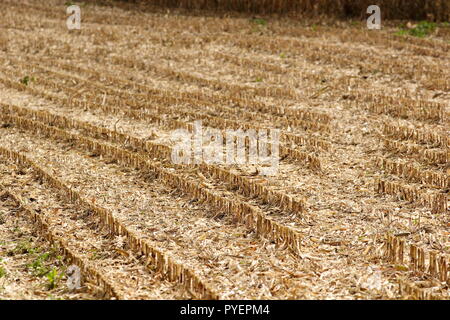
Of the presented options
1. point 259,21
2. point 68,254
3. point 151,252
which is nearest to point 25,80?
point 259,21

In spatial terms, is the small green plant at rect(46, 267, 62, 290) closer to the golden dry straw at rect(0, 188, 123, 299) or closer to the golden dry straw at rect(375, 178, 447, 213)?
the golden dry straw at rect(0, 188, 123, 299)

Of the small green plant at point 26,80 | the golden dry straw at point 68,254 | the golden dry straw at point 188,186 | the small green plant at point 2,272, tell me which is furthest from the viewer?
the small green plant at point 26,80

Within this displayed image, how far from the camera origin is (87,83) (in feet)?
40.8

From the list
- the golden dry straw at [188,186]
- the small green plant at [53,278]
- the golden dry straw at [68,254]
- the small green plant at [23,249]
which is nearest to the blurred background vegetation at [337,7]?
the golden dry straw at [188,186]

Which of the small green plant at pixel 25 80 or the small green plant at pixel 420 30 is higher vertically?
the small green plant at pixel 420 30

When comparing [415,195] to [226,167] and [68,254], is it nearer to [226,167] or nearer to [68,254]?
[226,167]

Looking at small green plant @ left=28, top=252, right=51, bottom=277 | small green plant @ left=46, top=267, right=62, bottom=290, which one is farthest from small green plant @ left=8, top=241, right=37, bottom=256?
small green plant @ left=46, top=267, right=62, bottom=290

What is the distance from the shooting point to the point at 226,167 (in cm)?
850

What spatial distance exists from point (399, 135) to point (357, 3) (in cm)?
822

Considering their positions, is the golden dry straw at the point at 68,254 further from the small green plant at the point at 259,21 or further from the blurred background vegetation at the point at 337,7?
the blurred background vegetation at the point at 337,7

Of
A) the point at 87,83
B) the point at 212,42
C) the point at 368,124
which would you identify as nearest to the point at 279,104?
the point at 368,124

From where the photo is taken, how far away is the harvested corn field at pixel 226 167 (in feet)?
19.9
